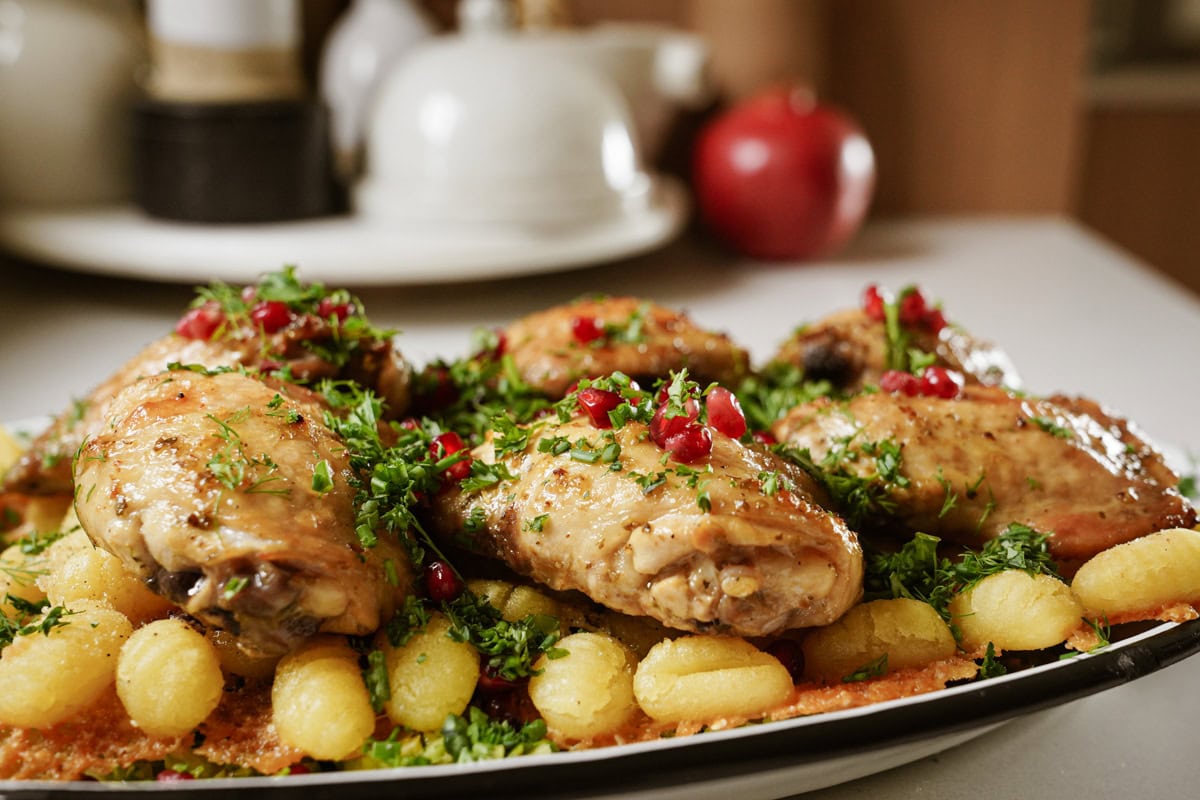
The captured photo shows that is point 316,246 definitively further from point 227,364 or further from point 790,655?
point 790,655

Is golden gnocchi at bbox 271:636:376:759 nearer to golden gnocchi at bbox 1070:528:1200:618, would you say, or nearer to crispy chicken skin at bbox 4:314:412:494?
crispy chicken skin at bbox 4:314:412:494

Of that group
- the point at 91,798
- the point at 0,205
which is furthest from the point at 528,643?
the point at 0,205

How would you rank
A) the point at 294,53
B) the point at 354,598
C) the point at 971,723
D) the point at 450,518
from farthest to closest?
1. the point at 294,53
2. the point at 450,518
3. the point at 354,598
4. the point at 971,723

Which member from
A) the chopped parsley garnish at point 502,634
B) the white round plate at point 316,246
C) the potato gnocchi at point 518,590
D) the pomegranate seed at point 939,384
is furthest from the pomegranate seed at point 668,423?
the white round plate at point 316,246

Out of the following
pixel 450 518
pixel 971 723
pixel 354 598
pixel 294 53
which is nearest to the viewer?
pixel 971 723

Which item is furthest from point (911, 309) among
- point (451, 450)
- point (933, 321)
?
point (451, 450)

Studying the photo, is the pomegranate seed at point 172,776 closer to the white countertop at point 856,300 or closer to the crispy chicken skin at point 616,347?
Answer: the crispy chicken skin at point 616,347

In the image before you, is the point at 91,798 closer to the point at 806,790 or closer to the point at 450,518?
the point at 450,518
